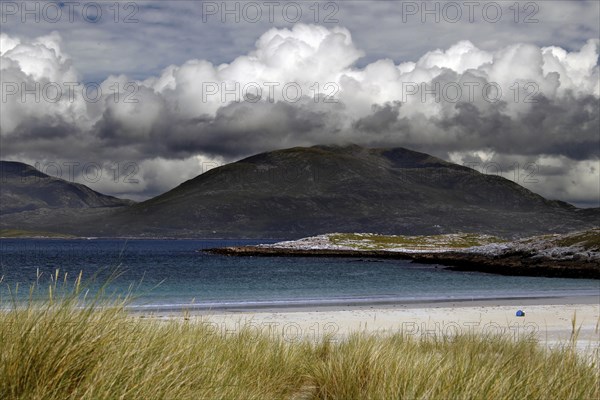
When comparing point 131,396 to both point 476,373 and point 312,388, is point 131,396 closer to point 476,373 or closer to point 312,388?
point 312,388

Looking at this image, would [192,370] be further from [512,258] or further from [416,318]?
[512,258]

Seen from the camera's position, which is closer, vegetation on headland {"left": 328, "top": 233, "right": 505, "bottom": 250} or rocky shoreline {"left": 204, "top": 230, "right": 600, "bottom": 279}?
rocky shoreline {"left": 204, "top": 230, "right": 600, "bottom": 279}

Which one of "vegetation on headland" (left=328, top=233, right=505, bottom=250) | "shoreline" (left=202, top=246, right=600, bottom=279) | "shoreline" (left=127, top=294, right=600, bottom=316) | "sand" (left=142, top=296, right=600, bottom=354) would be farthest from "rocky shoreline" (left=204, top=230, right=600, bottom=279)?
"sand" (left=142, top=296, right=600, bottom=354)

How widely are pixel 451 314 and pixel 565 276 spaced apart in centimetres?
3834

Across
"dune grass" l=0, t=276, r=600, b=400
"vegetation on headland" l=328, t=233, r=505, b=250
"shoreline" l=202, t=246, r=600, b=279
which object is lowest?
"shoreline" l=202, t=246, r=600, b=279

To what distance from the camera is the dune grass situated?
214 inches

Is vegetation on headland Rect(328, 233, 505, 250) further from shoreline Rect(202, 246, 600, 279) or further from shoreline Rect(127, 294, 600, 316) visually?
shoreline Rect(127, 294, 600, 316)

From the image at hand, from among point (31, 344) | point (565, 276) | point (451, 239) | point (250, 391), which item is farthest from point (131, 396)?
point (451, 239)

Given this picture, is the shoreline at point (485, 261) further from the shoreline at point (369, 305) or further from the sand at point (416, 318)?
the sand at point (416, 318)

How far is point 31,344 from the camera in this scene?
5.54 meters

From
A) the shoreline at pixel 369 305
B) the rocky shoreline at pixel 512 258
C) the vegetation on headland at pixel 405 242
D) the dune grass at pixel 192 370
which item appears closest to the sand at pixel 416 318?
the shoreline at pixel 369 305

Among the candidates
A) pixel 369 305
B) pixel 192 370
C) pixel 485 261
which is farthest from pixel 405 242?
pixel 192 370

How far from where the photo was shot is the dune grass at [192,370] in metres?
5.45

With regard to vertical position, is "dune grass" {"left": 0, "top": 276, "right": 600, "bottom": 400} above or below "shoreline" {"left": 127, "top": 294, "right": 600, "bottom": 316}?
above
